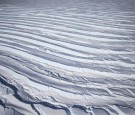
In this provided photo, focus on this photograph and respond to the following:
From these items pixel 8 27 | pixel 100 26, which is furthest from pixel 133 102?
pixel 8 27

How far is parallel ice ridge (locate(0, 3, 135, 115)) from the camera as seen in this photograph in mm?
1683

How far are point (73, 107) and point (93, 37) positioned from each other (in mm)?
1767

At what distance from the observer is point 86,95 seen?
1.80m

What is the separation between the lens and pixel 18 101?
67.4 inches

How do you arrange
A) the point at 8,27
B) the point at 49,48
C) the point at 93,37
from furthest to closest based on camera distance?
the point at 8,27
the point at 93,37
the point at 49,48

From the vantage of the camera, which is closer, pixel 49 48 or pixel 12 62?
pixel 12 62

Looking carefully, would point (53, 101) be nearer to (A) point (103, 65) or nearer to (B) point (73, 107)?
(B) point (73, 107)

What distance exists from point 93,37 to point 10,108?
1.94 metres

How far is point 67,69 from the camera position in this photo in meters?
2.24

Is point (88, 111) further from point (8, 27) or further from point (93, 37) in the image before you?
point (8, 27)

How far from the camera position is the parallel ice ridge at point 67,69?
1.68m

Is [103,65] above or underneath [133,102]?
above

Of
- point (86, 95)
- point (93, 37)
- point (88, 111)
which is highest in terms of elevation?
point (93, 37)

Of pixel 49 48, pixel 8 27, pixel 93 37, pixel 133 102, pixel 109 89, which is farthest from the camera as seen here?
pixel 8 27
